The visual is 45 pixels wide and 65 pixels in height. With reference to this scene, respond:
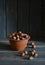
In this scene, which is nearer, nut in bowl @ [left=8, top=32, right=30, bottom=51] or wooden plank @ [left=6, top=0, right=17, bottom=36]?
nut in bowl @ [left=8, top=32, right=30, bottom=51]

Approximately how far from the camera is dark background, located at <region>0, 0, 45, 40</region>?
2740 mm

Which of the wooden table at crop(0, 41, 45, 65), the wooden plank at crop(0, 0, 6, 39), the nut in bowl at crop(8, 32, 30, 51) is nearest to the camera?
the wooden table at crop(0, 41, 45, 65)

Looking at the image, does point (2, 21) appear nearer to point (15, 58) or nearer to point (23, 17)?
point (23, 17)

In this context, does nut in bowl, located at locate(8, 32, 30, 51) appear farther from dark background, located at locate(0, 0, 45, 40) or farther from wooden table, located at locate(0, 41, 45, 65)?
dark background, located at locate(0, 0, 45, 40)

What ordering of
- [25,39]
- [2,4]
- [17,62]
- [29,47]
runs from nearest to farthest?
[17,62] → [25,39] → [29,47] → [2,4]

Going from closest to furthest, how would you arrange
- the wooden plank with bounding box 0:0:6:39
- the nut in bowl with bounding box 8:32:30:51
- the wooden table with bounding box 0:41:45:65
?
1. the wooden table with bounding box 0:41:45:65
2. the nut in bowl with bounding box 8:32:30:51
3. the wooden plank with bounding box 0:0:6:39

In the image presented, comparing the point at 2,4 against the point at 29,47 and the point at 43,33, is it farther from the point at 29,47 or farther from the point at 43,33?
the point at 29,47

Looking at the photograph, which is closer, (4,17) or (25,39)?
(25,39)

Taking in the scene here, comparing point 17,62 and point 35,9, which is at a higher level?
point 35,9

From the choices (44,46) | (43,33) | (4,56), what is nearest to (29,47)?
(44,46)

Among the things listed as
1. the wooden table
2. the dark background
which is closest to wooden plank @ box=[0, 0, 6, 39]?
the dark background

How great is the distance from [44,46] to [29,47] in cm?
16

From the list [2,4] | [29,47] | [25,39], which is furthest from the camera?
[2,4]

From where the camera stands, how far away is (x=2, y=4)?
271 cm
